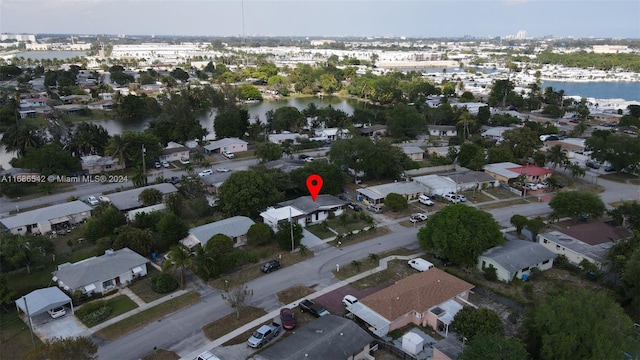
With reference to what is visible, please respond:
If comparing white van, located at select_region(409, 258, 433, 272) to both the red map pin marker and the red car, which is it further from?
the red map pin marker

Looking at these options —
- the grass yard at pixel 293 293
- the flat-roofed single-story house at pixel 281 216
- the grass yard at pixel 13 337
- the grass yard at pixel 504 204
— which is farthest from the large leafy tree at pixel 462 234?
the grass yard at pixel 13 337

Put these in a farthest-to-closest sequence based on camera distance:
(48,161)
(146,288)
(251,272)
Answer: (48,161) < (251,272) < (146,288)

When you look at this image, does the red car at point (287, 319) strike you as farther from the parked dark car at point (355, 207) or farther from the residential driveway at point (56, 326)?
the parked dark car at point (355, 207)

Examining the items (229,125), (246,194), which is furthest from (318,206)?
(229,125)

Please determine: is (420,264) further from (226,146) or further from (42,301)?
(226,146)

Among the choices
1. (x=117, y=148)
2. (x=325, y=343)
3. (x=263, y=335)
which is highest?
(x=117, y=148)
